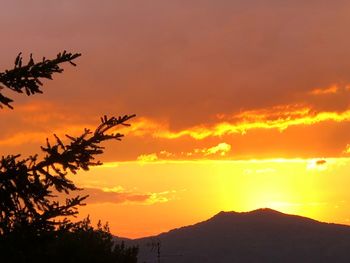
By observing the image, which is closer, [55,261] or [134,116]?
[134,116]

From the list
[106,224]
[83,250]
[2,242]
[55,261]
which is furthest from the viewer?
[106,224]

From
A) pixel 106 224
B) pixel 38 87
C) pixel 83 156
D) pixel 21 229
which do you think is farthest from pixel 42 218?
pixel 106 224

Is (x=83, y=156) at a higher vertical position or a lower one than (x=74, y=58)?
lower

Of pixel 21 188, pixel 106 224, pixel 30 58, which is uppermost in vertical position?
pixel 106 224

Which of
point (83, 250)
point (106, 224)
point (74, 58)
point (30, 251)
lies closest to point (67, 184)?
point (30, 251)

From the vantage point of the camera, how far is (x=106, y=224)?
2377 inches

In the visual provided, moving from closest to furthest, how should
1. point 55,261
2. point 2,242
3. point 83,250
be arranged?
point 2,242 → point 55,261 → point 83,250

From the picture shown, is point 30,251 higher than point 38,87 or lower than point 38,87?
lower

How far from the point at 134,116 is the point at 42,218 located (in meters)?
2.47

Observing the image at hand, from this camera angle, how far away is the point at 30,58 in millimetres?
10656

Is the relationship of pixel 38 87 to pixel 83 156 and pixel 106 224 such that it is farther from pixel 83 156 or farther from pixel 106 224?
pixel 106 224

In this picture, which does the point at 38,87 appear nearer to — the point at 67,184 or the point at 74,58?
the point at 74,58

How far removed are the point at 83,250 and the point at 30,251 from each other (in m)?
38.1

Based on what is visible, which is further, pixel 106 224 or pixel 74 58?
pixel 106 224
